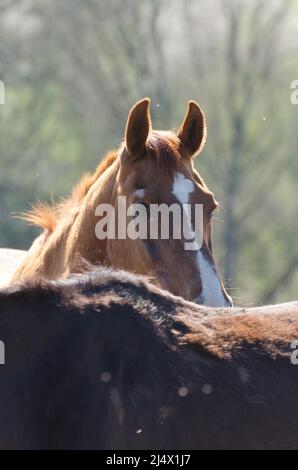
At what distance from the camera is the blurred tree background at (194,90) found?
18.5 metres

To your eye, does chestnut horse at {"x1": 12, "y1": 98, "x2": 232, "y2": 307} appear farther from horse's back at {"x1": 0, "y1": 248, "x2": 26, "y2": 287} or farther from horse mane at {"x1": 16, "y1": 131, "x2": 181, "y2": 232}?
horse's back at {"x1": 0, "y1": 248, "x2": 26, "y2": 287}

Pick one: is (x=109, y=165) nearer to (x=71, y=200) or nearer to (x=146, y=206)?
(x=71, y=200)

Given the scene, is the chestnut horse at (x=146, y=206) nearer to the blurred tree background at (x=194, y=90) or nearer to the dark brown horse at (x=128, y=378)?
the dark brown horse at (x=128, y=378)

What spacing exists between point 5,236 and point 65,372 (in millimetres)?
17398

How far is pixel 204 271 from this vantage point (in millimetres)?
4555

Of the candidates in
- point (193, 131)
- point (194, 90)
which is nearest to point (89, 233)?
point (193, 131)

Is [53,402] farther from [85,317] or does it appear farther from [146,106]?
[146,106]

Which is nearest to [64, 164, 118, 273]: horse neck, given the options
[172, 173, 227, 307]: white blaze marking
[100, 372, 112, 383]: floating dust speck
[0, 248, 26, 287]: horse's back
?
[172, 173, 227, 307]: white blaze marking

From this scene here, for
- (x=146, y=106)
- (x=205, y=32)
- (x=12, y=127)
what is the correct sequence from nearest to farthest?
(x=146, y=106) → (x=205, y=32) → (x=12, y=127)

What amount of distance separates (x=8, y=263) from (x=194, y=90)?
13.0 meters

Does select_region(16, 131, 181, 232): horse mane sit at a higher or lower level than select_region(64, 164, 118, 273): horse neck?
higher

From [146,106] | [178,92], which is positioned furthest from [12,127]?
[146,106]

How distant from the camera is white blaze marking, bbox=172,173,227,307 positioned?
4461 millimetres

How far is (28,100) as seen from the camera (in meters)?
20.5
